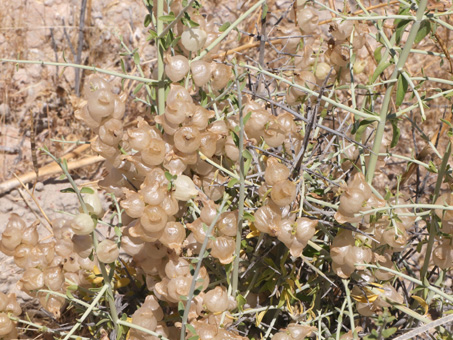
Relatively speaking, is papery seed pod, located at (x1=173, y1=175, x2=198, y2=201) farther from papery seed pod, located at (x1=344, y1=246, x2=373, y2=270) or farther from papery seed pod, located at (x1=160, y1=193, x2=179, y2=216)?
papery seed pod, located at (x1=344, y1=246, x2=373, y2=270)

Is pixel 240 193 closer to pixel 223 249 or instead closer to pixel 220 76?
pixel 223 249

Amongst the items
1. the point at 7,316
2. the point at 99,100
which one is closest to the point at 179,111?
the point at 99,100

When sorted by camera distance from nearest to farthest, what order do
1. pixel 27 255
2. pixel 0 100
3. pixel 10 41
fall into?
pixel 27 255
pixel 0 100
pixel 10 41

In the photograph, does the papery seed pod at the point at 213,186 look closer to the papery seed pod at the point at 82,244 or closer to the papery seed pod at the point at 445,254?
the papery seed pod at the point at 82,244

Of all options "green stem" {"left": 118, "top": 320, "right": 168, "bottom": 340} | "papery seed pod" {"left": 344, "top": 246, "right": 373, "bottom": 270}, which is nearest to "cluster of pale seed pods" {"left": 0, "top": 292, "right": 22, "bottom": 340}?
"green stem" {"left": 118, "top": 320, "right": 168, "bottom": 340}

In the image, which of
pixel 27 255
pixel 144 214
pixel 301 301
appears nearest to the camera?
pixel 144 214

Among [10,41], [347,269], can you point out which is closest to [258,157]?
[347,269]

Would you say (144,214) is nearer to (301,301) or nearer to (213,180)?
(213,180)
